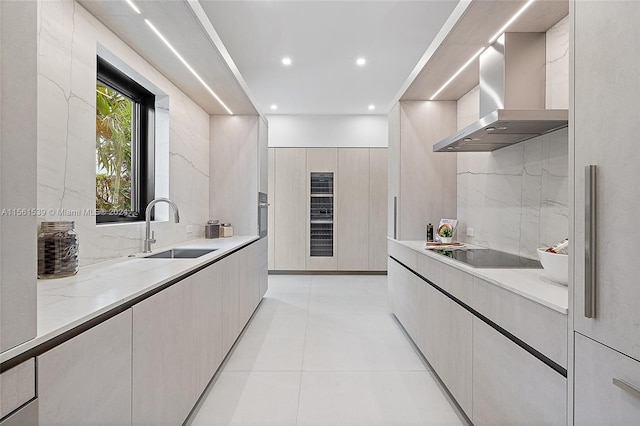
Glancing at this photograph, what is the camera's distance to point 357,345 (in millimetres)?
2895

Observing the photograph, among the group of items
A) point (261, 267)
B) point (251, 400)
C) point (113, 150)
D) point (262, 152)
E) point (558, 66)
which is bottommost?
point (251, 400)

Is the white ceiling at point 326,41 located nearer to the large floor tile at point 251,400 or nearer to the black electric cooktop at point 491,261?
the black electric cooktop at point 491,261

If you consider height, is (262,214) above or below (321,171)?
below

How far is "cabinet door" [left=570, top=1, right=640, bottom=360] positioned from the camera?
866 mm

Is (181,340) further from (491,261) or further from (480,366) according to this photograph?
(491,261)

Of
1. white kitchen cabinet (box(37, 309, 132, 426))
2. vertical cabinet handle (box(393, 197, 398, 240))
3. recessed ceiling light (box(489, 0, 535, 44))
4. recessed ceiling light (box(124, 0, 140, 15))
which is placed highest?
recessed ceiling light (box(489, 0, 535, 44))

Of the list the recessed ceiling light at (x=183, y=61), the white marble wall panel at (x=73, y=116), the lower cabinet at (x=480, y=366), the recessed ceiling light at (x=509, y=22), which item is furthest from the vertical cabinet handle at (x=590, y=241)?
the recessed ceiling light at (x=183, y=61)

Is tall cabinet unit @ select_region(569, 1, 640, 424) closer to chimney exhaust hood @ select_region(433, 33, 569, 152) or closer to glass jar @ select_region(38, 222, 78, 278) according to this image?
chimney exhaust hood @ select_region(433, 33, 569, 152)

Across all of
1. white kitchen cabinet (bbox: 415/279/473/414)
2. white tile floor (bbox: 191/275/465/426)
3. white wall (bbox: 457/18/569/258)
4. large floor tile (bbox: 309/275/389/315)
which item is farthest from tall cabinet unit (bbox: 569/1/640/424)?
large floor tile (bbox: 309/275/389/315)

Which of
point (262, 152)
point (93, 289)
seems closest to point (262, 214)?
point (262, 152)

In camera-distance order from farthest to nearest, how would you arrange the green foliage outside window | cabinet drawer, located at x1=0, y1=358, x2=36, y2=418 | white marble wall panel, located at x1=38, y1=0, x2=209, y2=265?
1. the green foliage outside window
2. white marble wall panel, located at x1=38, y1=0, x2=209, y2=265
3. cabinet drawer, located at x1=0, y1=358, x2=36, y2=418

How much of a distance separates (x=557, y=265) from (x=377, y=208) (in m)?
4.63

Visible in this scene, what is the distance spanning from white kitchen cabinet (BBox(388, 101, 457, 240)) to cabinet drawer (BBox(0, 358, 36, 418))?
297 centimetres

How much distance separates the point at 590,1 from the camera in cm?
100
